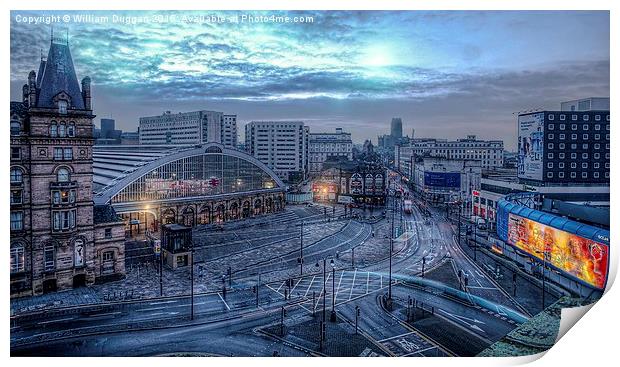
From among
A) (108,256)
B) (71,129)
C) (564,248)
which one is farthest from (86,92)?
(564,248)

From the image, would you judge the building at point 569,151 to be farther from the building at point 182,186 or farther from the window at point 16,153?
the window at point 16,153

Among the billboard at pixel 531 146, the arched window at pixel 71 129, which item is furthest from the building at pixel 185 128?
→ the arched window at pixel 71 129

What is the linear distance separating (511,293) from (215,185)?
48.5 metres

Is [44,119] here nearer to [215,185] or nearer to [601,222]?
[215,185]

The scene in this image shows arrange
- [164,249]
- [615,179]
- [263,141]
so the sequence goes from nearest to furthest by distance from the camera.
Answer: [615,179] < [164,249] < [263,141]

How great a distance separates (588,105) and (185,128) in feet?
375

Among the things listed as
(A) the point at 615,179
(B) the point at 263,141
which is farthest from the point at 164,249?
(B) the point at 263,141

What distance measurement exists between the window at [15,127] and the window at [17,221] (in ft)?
21.5

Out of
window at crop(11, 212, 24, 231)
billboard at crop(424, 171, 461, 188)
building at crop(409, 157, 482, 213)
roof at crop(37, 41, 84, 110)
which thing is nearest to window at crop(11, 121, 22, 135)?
roof at crop(37, 41, 84, 110)

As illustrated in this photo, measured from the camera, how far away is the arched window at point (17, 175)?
3847 centimetres

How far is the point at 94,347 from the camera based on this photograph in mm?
30438

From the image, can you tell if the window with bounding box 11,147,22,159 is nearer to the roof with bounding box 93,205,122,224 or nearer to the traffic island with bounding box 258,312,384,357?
the roof with bounding box 93,205,122,224

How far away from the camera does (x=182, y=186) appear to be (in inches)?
2815

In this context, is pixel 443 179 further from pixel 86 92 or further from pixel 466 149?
pixel 86 92
